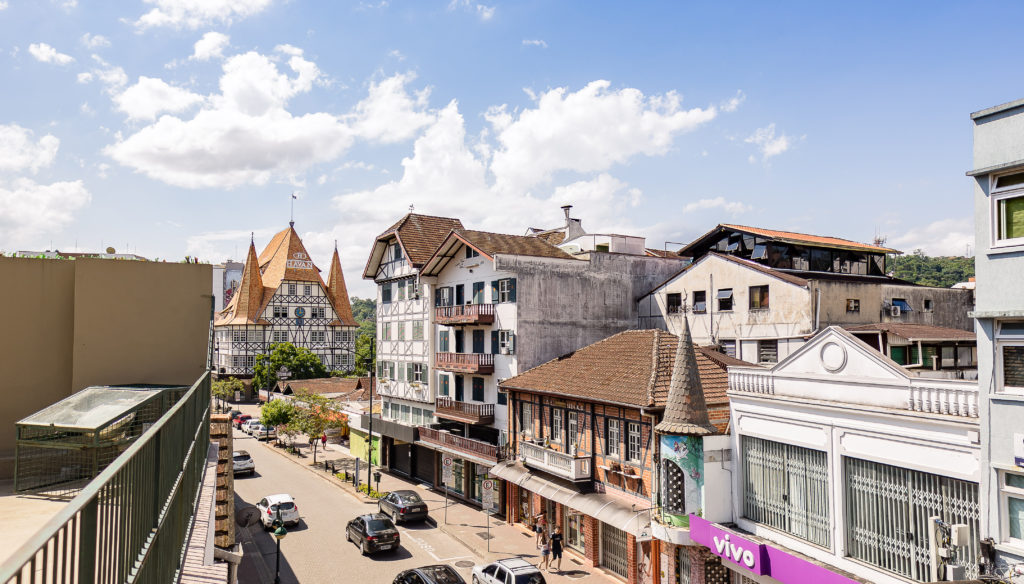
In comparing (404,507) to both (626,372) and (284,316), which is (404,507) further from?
(284,316)

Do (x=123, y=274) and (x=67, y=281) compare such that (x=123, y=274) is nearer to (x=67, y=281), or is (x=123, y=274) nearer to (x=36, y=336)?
(x=67, y=281)

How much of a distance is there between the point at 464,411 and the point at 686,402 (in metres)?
17.7

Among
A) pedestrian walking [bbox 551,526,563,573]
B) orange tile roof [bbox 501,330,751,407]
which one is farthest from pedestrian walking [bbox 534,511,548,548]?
orange tile roof [bbox 501,330,751,407]

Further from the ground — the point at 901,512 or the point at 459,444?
the point at 901,512

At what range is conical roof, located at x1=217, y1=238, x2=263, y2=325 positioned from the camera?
270 ft

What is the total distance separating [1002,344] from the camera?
40.6 feet

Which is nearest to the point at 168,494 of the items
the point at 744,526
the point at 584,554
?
the point at 744,526

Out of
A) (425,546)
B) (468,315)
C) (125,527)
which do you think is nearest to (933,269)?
(468,315)

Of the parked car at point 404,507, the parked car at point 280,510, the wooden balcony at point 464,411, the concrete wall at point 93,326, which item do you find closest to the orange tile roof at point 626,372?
the wooden balcony at point 464,411

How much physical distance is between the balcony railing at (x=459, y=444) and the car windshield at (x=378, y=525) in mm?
6188

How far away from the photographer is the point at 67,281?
13.2 metres

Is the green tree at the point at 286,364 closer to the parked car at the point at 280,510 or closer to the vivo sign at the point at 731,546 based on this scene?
the parked car at the point at 280,510

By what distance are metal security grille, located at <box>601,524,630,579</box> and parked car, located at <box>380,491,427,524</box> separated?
1002 cm

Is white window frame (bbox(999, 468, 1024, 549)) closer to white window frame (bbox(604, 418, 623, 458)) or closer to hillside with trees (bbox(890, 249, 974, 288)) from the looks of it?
white window frame (bbox(604, 418, 623, 458))
